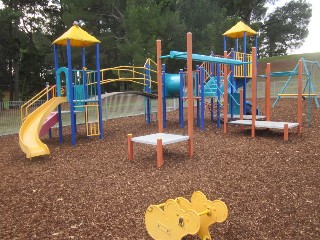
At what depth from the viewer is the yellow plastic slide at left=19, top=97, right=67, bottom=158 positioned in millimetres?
7516

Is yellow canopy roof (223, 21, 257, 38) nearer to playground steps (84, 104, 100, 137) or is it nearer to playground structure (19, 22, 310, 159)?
playground structure (19, 22, 310, 159)

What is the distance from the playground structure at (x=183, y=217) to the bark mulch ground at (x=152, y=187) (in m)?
0.33

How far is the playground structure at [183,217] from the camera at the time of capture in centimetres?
297

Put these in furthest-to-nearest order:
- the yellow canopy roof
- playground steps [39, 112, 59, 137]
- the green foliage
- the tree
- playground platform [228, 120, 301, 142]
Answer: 1. the tree
2. the green foliage
3. the yellow canopy roof
4. playground steps [39, 112, 59, 137]
5. playground platform [228, 120, 301, 142]

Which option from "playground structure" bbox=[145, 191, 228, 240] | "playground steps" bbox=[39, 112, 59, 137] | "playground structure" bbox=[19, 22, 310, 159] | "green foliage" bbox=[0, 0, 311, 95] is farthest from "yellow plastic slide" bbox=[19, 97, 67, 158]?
"green foliage" bbox=[0, 0, 311, 95]

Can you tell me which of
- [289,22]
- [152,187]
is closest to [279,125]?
[152,187]

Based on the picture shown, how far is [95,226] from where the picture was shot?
3.84 metres

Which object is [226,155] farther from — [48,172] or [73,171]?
[48,172]

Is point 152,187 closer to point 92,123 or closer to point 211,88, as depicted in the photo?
point 211,88

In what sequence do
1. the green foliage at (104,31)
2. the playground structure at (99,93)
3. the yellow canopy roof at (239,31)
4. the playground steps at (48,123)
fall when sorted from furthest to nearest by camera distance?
1. the green foliage at (104,31)
2. the yellow canopy roof at (239,31)
3. the playground steps at (48,123)
4. the playground structure at (99,93)

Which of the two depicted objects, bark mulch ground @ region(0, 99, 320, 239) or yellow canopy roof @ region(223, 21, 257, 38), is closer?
bark mulch ground @ region(0, 99, 320, 239)

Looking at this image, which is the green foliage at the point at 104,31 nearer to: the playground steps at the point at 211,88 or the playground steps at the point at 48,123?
the playground steps at the point at 211,88

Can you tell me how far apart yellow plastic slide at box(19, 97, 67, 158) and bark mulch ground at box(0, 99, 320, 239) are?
27 centimetres

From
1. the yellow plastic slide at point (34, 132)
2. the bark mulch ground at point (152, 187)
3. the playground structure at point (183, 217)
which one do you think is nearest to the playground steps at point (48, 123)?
the yellow plastic slide at point (34, 132)
